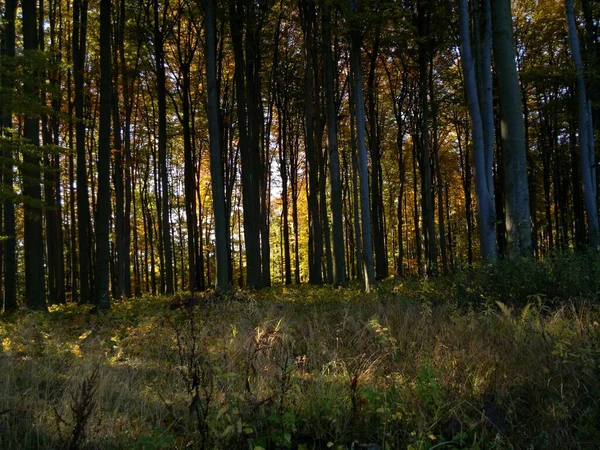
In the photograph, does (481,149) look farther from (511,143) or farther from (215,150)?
(215,150)

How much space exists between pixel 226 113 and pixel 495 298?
1619cm

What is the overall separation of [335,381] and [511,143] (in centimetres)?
662

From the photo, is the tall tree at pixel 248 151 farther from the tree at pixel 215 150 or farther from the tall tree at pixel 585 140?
the tall tree at pixel 585 140

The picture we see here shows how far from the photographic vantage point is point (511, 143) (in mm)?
8266

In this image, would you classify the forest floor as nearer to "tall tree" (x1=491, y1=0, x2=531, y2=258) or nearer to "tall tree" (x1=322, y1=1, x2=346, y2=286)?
"tall tree" (x1=491, y1=0, x2=531, y2=258)

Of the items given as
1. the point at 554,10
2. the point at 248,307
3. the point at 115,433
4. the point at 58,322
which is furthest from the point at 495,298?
the point at 554,10

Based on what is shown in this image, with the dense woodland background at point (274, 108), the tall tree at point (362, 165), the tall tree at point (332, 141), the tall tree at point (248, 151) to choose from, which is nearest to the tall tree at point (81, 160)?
the dense woodland background at point (274, 108)

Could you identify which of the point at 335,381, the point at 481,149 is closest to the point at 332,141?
the point at 481,149

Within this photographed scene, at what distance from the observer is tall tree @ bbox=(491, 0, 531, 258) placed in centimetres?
803

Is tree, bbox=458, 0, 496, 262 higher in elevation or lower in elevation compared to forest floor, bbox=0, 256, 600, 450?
higher

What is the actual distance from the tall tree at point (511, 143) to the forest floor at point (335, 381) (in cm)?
173

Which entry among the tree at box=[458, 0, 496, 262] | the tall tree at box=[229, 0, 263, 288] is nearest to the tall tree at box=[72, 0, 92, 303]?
the tall tree at box=[229, 0, 263, 288]

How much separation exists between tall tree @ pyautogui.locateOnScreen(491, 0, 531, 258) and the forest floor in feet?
5.66

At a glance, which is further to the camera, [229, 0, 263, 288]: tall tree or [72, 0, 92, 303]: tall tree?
[229, 0, 263, 288]: tall tree
